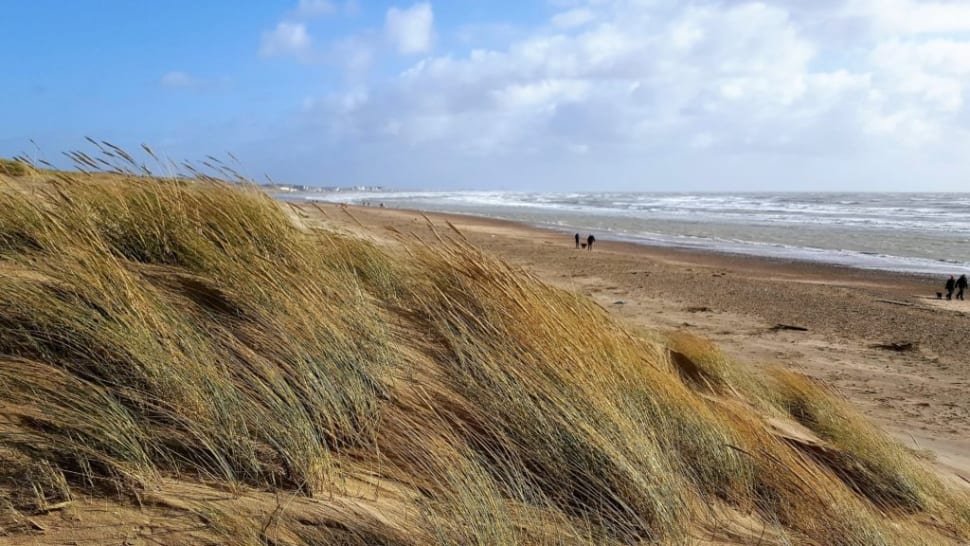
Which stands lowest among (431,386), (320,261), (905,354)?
(905,354)

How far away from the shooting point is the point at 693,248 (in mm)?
23766

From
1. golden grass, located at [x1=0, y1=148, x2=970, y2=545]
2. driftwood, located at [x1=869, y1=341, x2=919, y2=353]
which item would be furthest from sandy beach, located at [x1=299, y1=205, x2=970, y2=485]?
golden grass, located at [x1=0, y1=148, x2=970, y2=545]

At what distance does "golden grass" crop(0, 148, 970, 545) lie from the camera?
219 centimetres

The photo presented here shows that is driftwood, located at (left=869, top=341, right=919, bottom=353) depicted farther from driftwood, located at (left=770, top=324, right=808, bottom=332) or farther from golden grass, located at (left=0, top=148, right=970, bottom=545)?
golden grass, located at (left=0, top=148, right=970, bottom=545)

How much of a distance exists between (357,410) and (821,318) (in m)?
10.5

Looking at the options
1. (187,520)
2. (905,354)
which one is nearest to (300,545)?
(187,520)

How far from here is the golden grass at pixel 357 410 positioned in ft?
7.18

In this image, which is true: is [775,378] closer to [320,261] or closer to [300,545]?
[320,261]

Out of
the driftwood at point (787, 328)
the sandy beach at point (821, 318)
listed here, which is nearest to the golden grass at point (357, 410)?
the sandy beach at point (821, 318)

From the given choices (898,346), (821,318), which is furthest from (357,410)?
(821,318)

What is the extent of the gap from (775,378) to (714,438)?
254cm

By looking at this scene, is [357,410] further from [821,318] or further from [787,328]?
[821,318]

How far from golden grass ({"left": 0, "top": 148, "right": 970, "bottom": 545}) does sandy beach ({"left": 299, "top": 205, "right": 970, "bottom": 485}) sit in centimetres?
75

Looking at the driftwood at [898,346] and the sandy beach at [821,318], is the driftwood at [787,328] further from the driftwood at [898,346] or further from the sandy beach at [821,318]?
the driftwood at [898,346]
